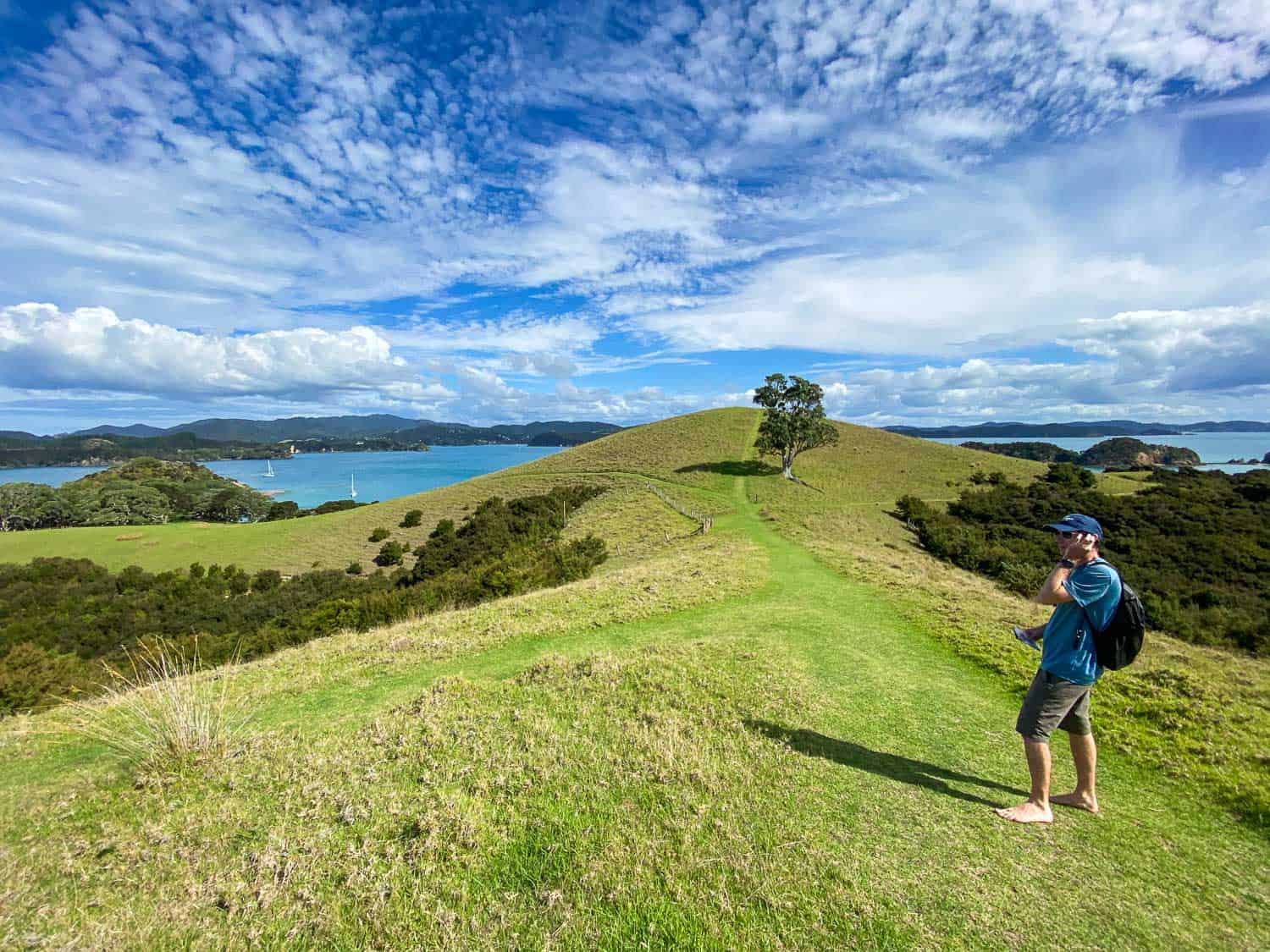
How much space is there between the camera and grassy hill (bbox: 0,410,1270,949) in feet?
11.3

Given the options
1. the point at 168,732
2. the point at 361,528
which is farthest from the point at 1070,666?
the point at 361,528

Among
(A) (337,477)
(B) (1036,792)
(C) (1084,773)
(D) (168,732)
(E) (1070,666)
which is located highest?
(E) (1070,666)

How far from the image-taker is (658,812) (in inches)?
181

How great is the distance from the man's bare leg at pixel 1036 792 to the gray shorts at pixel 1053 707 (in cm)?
8

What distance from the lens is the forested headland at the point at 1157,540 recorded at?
842 inches

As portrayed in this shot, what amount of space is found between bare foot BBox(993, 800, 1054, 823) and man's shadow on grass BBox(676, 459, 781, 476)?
44701 mm

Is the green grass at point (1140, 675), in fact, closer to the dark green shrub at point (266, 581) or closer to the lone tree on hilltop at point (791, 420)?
the lone tree on hilltop at point (791, 420)

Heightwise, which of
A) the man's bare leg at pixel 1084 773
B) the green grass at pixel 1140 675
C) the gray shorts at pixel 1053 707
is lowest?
the green grass at pixel 1140 675

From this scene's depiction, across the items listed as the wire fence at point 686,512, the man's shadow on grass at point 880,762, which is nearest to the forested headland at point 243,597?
the wire fence at point 686,512

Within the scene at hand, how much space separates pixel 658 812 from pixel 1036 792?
11.3 ft

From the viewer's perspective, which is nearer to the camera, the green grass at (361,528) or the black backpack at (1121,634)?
the black backpack at (1121,634)

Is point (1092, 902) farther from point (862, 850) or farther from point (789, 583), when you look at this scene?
point (789, 583)

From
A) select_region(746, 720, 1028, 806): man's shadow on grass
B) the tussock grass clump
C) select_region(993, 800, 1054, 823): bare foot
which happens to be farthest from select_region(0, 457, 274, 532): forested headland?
select_region(993, 800, 1054, 823): bare foot

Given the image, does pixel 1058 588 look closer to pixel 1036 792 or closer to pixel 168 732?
pixel 1036 792
